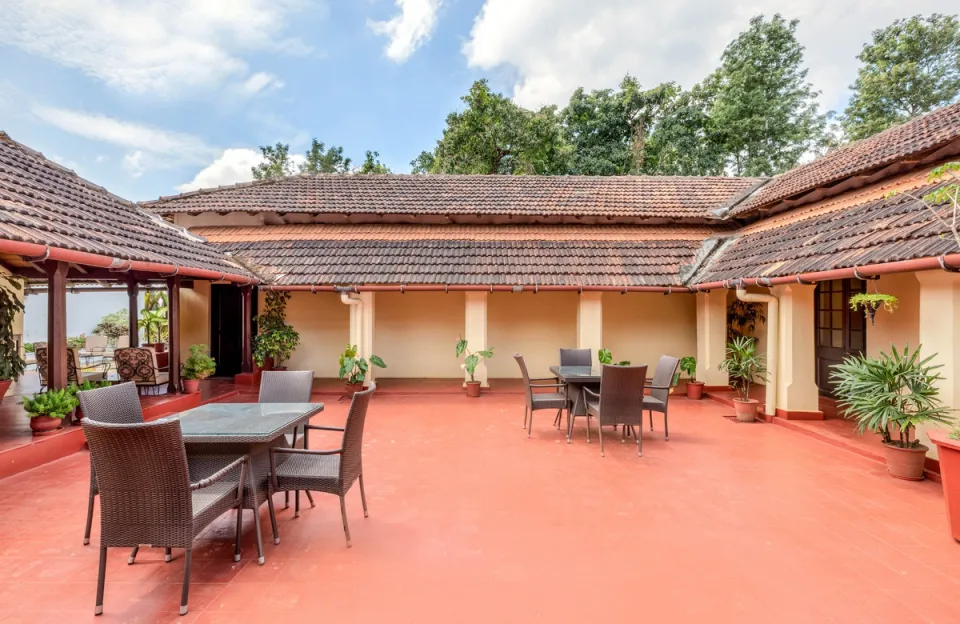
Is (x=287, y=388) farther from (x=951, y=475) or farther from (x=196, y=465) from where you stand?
(x=951, y=475)

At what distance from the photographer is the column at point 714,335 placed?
9289 millimetres

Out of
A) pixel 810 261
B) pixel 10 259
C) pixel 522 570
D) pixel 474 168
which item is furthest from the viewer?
pixel 474 168

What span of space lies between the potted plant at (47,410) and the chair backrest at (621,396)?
681 cm

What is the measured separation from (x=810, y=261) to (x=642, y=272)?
139 inches

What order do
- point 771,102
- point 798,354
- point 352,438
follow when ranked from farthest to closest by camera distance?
point 771,102 < point 798,354 < point 352,438

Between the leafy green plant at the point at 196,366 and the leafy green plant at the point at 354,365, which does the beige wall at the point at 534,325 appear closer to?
the leafy green plant at the point at 354,365

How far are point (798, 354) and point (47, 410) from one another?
1062cm

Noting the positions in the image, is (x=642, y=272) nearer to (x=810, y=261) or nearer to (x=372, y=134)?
(x=810, y=261)

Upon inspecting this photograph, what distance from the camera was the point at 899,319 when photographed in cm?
666

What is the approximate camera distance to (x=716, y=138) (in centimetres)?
2005

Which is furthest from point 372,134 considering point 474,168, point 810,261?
point 810,261

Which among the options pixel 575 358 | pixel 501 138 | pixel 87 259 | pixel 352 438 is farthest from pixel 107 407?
pixel 501 138

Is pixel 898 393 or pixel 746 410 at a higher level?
pixel 898 393

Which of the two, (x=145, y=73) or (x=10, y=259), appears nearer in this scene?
(x=10, y=259)
